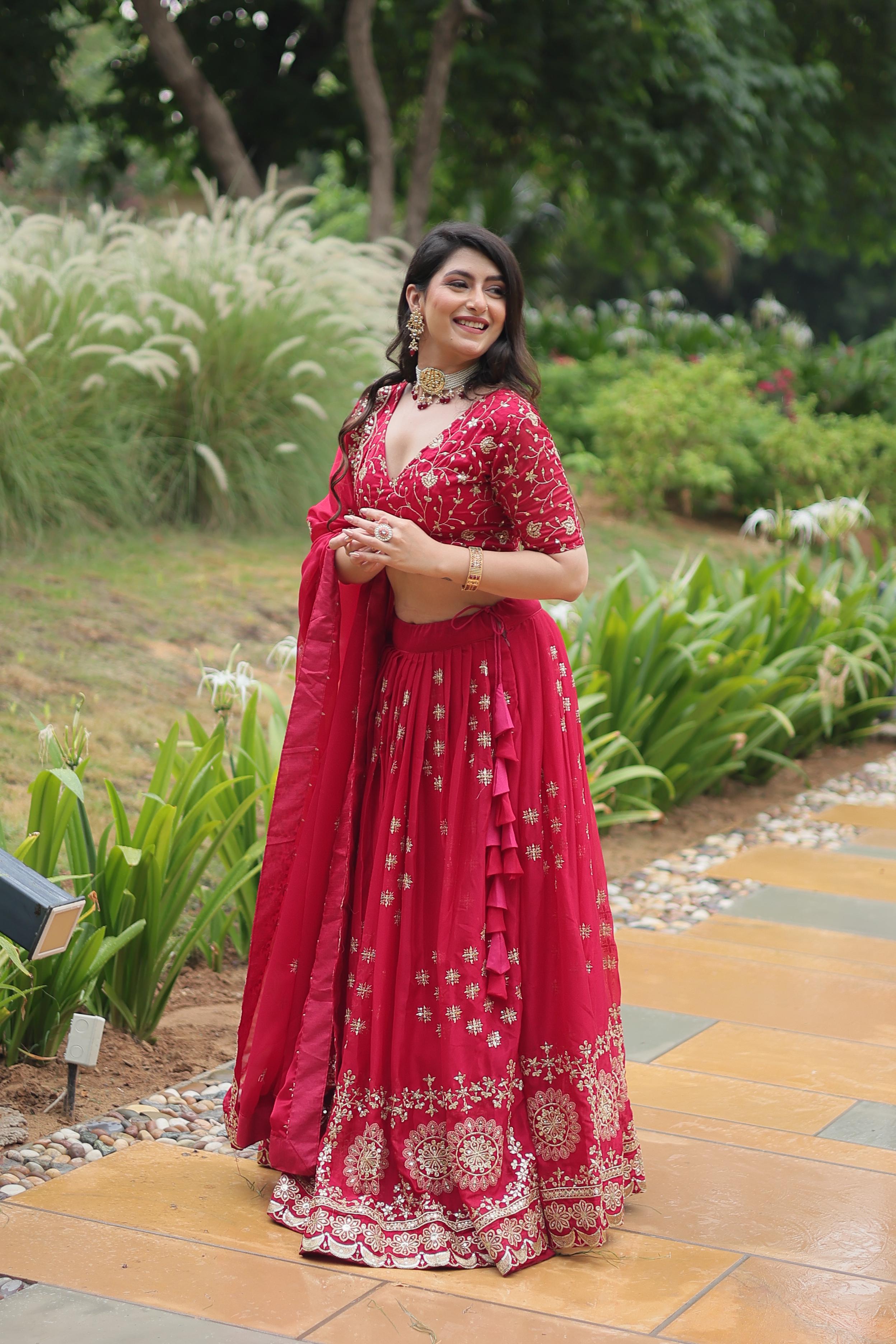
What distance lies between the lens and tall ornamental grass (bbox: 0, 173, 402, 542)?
691 cm

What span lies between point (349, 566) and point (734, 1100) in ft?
5.00

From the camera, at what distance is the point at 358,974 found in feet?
8.41

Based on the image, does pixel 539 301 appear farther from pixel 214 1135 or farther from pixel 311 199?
pixel 214 1135

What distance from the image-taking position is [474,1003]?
246 centimetres

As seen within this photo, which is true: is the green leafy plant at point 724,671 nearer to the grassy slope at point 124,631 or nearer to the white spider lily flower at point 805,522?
the white spider lily flower at point 805,522

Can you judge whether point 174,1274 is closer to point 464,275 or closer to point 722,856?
point 464,275

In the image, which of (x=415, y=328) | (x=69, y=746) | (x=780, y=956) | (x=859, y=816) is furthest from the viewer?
(x=859, y=816)

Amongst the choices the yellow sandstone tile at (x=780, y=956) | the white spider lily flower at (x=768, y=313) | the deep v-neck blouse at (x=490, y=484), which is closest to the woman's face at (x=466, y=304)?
the deep v-neck blouse at (x=490, y=484)

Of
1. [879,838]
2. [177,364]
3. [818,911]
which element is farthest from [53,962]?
[177,364]

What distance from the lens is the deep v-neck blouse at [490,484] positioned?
8.11ft

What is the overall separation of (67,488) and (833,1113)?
5.15m

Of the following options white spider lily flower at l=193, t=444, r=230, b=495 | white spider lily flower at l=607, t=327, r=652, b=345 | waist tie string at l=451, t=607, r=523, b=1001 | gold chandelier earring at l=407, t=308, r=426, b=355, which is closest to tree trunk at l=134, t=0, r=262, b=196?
white spider lily flower at l=193, t=444, r=230, b=495

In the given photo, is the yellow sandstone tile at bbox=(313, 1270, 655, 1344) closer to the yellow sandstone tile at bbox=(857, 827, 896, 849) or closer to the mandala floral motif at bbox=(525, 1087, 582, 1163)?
the mandala floral motif at bbox=(525, 1087, 582, 1163)

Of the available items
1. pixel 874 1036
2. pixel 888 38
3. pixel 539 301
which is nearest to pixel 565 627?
pixel 874 1036
